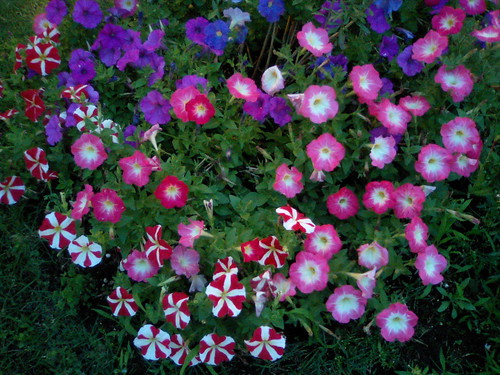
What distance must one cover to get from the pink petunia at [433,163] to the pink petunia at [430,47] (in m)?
0.41

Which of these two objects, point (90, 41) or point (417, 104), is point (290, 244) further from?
point (90, 41)

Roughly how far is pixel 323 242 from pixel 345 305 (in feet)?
0.81

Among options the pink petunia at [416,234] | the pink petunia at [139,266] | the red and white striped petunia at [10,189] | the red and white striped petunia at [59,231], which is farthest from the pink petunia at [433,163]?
the red and white striped petunia at [10,189]

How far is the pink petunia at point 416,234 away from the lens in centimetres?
199

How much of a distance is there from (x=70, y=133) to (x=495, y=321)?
1978 mm

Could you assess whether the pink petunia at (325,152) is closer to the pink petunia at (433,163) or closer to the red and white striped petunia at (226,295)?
the pink petunia at (433,163)

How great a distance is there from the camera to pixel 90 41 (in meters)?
2.71

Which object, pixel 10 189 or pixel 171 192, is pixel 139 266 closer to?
pixel 171 192

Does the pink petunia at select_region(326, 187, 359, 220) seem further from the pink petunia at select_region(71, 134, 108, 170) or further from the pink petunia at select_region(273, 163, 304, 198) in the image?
the pink petunia at select_region(71, 134, 108, 170)

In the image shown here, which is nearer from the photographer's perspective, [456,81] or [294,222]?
[294,222]

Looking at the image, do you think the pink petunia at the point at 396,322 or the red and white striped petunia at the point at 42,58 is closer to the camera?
the pink petunia at the point at 396,322

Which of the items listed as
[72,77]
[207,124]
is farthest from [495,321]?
[72,77]

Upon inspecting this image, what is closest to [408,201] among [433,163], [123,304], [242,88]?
[433,163]

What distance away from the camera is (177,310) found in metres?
1.83
